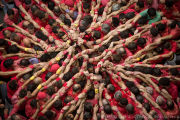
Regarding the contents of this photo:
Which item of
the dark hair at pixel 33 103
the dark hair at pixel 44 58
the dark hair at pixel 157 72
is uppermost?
the dark hair at pixel 44 58

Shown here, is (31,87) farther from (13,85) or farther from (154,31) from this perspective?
(154,31)

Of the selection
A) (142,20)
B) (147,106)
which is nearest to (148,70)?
(147,106)

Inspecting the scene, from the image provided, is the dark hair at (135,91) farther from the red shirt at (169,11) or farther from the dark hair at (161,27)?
the red shirt at (169,11)

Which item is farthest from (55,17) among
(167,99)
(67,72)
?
(167,99)

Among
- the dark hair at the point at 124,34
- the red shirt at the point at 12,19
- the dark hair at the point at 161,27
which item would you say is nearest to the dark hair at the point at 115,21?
the dark hair at the point at 124,34

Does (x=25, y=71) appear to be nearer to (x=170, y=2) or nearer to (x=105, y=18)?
(x=105, y=18)
